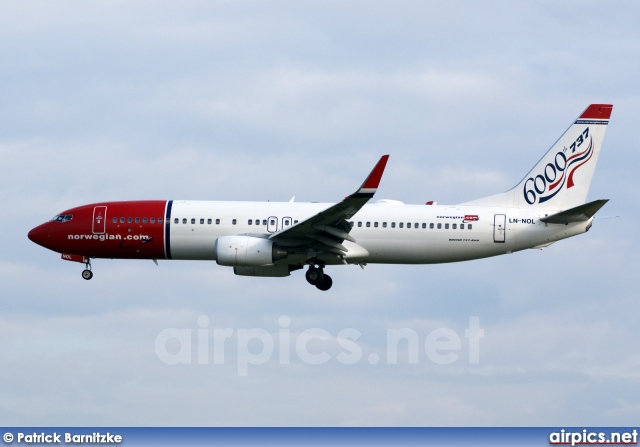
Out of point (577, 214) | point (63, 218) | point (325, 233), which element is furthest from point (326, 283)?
point (63, 218)

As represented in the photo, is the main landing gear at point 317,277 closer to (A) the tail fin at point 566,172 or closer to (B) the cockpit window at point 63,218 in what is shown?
(A) the tail fin at point 566,172

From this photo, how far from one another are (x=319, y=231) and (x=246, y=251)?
362cm

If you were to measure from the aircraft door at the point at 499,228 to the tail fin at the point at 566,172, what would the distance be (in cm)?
153

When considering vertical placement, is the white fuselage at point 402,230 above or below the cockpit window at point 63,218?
below

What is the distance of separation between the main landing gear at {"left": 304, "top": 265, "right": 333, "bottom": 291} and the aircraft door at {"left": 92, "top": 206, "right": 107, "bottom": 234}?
1042 cm

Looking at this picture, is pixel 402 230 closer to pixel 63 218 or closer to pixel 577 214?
pixel 577 214

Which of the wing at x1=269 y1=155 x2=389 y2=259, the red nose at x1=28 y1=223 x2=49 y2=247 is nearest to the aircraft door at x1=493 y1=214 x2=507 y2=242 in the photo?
the wing at x1=269 y1=155 x2=389 y2=259

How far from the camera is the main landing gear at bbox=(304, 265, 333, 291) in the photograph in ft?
215

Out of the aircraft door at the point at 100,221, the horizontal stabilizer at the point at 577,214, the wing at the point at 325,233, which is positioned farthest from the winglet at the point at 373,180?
the aircraft door at the point at 100,221

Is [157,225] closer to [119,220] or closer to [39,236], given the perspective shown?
[119,220]

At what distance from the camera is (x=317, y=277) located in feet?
215

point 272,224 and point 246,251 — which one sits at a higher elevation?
point 272,224

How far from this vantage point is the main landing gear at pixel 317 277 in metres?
65.4

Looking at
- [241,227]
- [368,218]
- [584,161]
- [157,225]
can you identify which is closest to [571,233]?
[584,161]
